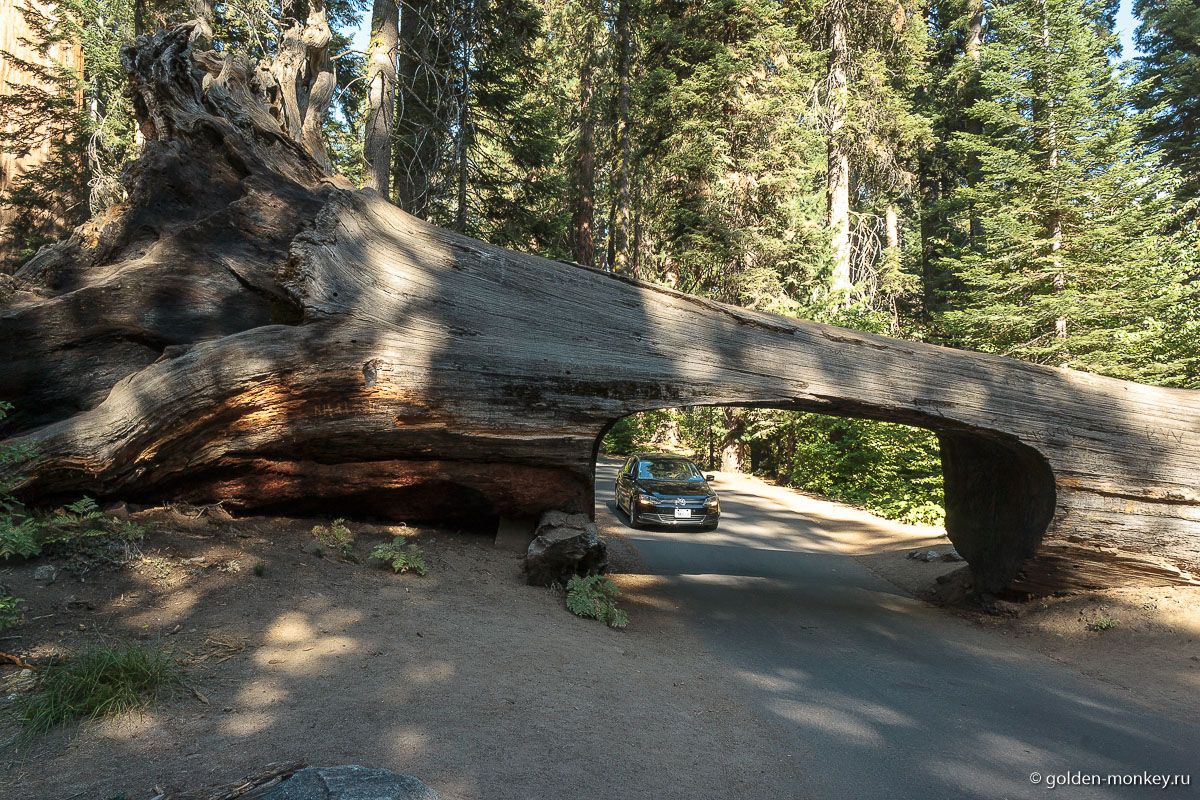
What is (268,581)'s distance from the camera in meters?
5.51

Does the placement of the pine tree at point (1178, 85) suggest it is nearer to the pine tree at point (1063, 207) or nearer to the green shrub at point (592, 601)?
the pine tree at point (1063, 207)

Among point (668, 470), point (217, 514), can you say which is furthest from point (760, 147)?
point (217, 514)

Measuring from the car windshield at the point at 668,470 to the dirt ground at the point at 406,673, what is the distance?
306 inches

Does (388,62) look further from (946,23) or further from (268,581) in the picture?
(946,23)

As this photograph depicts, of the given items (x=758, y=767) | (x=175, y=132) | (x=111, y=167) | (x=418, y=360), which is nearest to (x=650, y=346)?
(x=418, y=360)

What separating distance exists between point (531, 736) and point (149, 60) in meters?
9.38

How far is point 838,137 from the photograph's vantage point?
22391 mm

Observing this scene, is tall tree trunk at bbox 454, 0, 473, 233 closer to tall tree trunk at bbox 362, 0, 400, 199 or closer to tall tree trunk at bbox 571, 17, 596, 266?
tall tree trunk at bbox 362, 0, 400, 199

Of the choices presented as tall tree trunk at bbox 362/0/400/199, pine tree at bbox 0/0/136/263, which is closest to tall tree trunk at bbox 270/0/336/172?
tall tree trunk at bbox 362/0/400/199

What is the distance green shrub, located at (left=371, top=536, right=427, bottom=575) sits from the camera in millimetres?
6413

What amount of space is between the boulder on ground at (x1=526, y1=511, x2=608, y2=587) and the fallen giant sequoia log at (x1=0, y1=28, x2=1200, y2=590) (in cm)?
51

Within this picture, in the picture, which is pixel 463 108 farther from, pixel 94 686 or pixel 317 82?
pixel 94 686

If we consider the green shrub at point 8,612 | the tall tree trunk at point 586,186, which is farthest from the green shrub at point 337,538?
the tall tree trunk at point 586,186

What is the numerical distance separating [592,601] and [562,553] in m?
0.64
